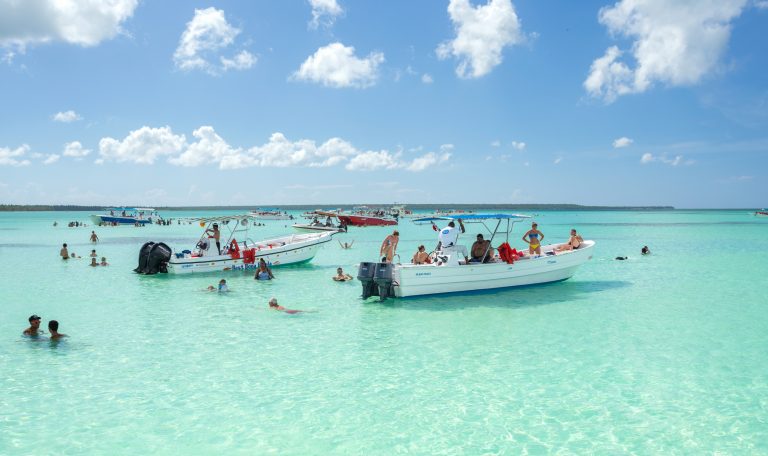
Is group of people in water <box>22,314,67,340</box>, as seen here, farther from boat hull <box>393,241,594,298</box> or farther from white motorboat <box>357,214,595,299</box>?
boat hull <box>393,241,594,298</box>

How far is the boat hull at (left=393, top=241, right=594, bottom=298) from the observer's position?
16.7 meters

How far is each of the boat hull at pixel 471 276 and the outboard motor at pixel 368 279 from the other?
64 centimetres

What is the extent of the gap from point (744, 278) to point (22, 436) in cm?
2474

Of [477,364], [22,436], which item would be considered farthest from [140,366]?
[477,364]

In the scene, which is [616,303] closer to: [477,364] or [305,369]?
[477,364]

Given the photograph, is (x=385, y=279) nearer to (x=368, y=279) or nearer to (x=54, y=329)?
(x=368, y=279)

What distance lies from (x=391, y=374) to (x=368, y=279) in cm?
676

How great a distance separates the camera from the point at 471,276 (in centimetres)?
1730

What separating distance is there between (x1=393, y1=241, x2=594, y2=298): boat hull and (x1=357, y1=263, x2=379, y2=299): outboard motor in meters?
0.64

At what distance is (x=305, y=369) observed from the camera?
1035 cm

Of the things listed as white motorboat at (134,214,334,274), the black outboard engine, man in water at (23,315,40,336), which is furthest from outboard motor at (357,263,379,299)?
the black outboard engine

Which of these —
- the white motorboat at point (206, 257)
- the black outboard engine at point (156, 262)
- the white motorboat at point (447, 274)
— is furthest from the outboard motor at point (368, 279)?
the black outboard engine at point (156, 262)

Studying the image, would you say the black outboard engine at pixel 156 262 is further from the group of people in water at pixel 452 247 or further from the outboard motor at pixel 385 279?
the outboard motor at pixel 385 279

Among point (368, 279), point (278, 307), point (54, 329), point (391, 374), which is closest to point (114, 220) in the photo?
point (278, 307)
